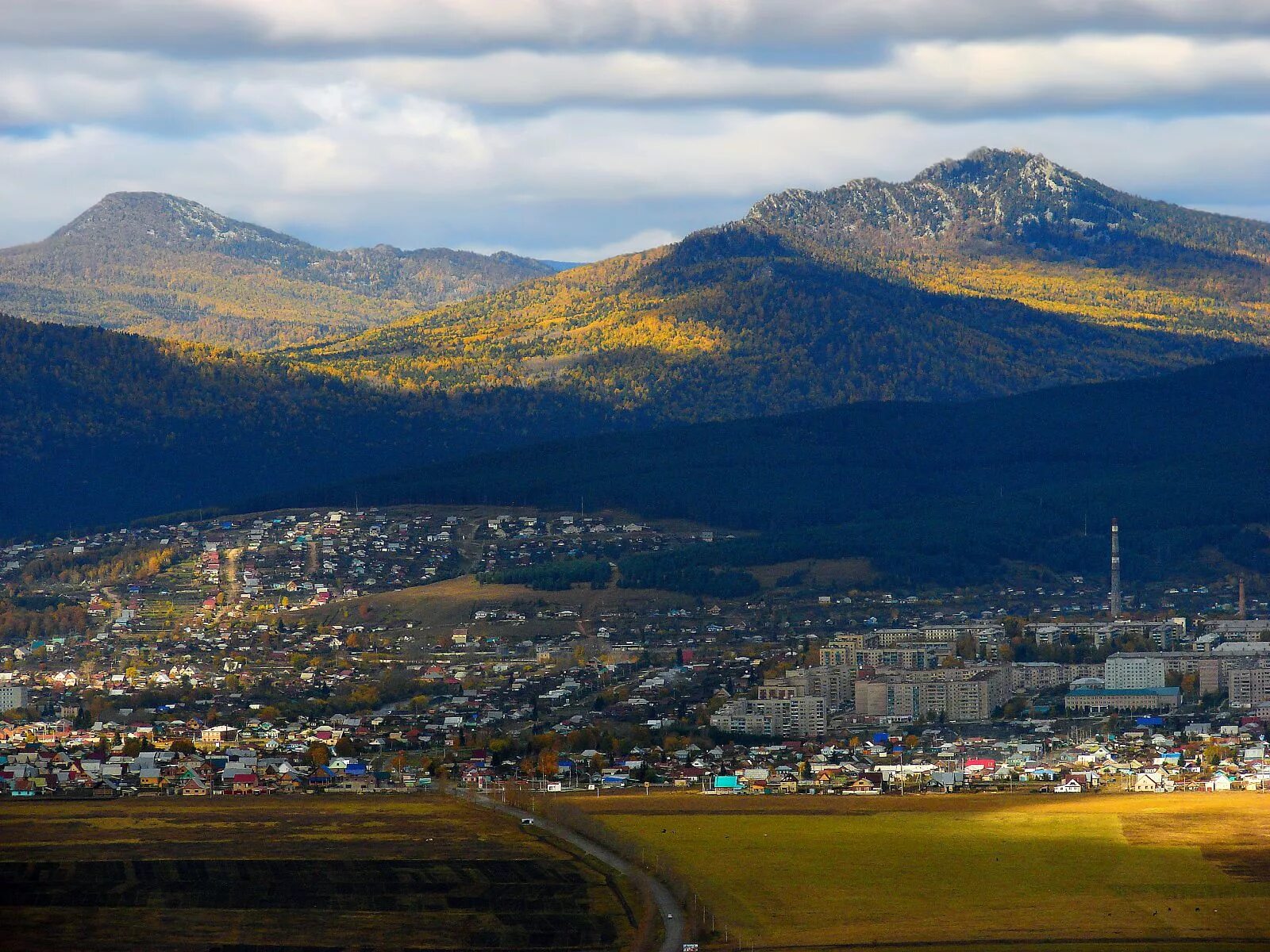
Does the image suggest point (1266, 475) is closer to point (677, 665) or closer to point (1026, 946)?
point (677, 665)

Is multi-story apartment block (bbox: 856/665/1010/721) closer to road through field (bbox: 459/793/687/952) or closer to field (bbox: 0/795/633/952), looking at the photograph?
road through field (bbox: 459/793/687/952)

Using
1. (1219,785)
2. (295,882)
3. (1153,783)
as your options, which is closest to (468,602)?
(1153,783)

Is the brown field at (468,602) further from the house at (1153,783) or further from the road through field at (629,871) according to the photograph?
the road through field at (629,871)

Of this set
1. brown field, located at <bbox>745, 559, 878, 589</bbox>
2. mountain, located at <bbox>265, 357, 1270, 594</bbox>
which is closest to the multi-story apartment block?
mountain, located at <bbox>265, 357, 1270, 594</bbox>

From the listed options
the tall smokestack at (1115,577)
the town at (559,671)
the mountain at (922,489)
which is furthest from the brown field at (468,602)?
the tall smokestack at (1115,577)

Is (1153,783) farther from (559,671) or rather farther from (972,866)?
(559,671)

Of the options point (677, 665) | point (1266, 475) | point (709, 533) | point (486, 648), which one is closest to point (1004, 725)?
point (677, 665)
